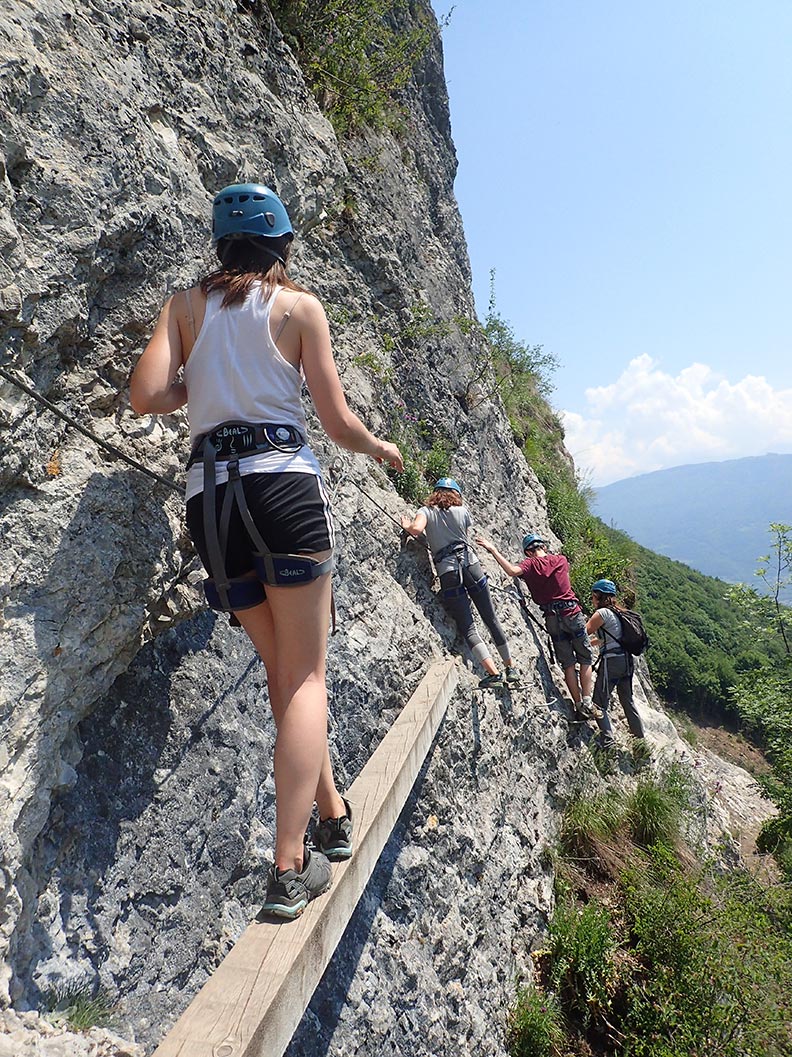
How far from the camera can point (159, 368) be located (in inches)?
94.3

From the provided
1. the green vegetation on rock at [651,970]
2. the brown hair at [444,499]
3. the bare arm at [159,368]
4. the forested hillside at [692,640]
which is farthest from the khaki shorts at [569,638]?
the forested hillside at [692,640]

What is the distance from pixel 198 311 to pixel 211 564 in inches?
41.2

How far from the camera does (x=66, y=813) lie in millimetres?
2480

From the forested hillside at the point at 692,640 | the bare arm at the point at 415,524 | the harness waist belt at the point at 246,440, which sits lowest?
the forested hillside at the point at 692,640

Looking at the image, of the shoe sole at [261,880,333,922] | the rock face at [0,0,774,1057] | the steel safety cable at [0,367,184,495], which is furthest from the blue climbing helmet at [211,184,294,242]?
the shoe sole at [261,880,333,922]

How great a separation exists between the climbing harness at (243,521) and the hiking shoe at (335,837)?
3.54 ft

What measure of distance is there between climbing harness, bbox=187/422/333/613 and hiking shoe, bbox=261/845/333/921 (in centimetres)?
100

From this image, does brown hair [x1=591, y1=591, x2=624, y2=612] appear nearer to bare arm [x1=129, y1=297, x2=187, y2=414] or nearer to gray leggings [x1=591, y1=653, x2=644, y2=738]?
gray leggings [x1=591, y1=653, x2=644, y2=738]

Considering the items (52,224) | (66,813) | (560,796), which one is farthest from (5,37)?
(560,796)

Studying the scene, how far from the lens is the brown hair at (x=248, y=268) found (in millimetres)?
2367

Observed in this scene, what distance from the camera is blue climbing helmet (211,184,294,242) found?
2439mm

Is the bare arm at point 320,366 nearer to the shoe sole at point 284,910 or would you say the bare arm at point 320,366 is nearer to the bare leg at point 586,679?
the shoe sole at point 284,910

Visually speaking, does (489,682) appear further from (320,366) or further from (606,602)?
(320,366)

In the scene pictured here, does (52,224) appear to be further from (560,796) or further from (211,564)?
(560,796)
